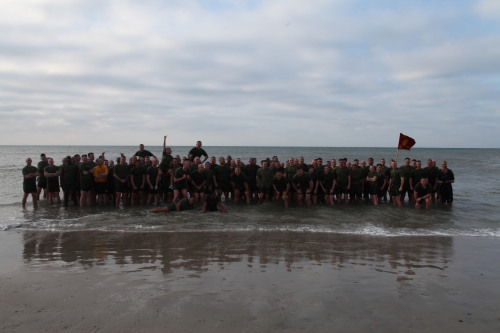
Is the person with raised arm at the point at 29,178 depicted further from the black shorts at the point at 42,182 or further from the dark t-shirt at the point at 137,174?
the dark t-shirt at the point at 137,174

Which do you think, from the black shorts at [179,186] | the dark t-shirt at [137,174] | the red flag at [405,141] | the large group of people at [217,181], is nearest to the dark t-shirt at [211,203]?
the large group of people at [217,181]

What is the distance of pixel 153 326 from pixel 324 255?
3890 millimetres

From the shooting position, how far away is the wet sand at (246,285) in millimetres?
4215

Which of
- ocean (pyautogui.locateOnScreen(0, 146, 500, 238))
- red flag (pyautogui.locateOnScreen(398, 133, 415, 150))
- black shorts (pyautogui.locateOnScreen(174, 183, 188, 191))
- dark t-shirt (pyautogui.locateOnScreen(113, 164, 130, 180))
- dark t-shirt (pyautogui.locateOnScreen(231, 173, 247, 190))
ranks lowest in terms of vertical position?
ocean (pyautogui.locateOnScreen(0, 146, 500, 238))

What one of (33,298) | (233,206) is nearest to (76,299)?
(33,298)

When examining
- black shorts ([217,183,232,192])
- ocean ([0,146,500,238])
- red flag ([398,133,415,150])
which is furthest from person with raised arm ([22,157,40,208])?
red flag ([398,133,415,150])

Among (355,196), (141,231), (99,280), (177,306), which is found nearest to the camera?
(177,306)

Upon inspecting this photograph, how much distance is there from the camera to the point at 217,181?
13.1 m

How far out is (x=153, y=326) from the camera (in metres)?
4.07

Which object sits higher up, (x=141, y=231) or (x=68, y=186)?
(x=68, y=186)

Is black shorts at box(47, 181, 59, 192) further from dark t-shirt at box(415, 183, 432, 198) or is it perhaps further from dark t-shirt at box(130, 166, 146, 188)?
dark t-shirt at box(415, 183, 432, 198)

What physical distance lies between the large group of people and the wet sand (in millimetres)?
4531

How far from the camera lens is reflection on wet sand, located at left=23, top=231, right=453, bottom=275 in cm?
647

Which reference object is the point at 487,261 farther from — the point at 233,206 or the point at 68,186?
the point at 68,186
